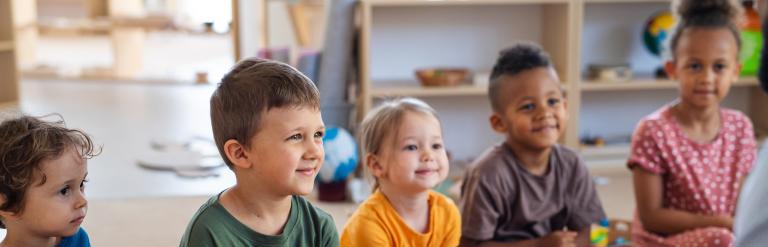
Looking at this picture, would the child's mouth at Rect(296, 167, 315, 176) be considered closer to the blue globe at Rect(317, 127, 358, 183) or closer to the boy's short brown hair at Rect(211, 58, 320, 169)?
the boy's short brown hair at Rect(211, 58, 320, 169)

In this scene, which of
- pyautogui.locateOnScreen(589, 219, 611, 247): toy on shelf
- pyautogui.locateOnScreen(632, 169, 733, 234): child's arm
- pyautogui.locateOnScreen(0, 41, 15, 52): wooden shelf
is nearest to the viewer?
pyautogui.locateOnScreen(632, 169, 733, 234): child's arm

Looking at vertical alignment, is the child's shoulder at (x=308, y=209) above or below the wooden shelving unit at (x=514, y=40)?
below

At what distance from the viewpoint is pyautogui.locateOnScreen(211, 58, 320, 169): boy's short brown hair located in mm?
1395

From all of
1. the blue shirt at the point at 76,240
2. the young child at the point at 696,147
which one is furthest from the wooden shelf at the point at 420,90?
the blue shirt at the point at 76,240

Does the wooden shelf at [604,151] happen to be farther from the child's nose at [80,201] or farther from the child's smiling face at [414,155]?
the child's nose at [80,201]

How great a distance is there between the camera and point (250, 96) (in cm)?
139

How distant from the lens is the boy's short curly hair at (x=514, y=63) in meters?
2.08

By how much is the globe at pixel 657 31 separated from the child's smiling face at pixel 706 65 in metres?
1.57

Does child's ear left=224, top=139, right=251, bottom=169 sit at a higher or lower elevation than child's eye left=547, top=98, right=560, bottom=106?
lower

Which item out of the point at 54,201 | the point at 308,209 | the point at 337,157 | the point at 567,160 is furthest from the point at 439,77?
the point at 54,201

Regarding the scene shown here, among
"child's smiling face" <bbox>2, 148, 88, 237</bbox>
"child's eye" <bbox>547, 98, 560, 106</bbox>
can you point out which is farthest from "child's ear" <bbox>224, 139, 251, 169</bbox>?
"child's eye" <bbox>547, 98, 560, 106</bbox>

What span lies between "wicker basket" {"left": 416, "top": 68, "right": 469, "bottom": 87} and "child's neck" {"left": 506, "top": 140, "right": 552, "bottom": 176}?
158cm

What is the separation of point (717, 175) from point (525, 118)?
0.56 meters

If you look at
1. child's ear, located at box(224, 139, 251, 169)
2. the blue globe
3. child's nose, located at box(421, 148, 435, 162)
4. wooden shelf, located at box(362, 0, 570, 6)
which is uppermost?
wooden shelf, located at box(362, 0, 570, 6)
